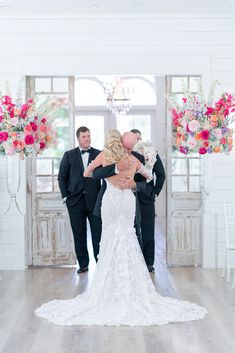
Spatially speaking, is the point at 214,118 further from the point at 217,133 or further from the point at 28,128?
the point at 28,128

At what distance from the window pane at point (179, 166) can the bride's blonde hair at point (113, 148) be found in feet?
9.27

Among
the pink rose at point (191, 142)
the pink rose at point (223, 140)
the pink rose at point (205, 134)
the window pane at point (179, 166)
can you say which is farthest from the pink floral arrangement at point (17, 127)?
the window pane at point (179, 166)

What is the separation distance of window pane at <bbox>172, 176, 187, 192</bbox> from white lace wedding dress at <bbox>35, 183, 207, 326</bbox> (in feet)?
8.18

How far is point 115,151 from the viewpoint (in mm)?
6148

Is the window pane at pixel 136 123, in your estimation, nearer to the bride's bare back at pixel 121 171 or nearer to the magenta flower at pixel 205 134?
the magenta flower at pixel 205 134

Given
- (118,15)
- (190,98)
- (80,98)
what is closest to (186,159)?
(190,98)

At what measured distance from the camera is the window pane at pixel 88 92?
16.1 m

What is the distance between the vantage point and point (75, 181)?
8266 mm

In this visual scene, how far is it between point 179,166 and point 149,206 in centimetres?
102

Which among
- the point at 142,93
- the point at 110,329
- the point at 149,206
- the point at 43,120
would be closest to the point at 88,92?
the point at 142,93

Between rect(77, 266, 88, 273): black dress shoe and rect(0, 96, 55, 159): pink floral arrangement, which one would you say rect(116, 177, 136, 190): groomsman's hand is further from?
rect(77, 266, 88, 273): black dress shoe

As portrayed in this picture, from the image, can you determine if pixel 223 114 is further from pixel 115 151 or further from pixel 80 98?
pixel 80 98

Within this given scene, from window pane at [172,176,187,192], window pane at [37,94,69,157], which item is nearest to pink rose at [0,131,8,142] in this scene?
window pane at [37,94,69,157]

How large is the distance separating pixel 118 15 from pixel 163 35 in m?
0.67
